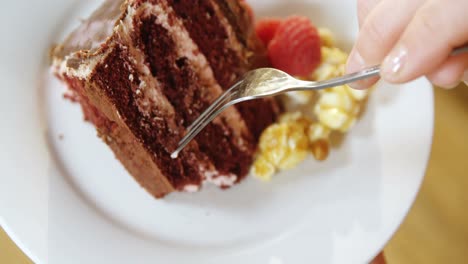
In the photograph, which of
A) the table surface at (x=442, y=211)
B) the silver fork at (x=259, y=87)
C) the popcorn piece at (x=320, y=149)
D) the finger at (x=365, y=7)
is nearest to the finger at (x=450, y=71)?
the silver fork at (x=259, y=87)

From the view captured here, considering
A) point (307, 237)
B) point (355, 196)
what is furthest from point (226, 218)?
point (355, 196)

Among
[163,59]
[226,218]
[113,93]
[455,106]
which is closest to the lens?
[113,93]

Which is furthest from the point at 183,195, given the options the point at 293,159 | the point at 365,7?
the point at 365,7

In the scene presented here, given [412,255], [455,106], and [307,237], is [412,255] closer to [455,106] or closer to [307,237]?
[307,237]

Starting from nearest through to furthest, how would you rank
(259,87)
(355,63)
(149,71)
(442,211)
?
1. (355,63)
2. (259,87)
3. (149,71)
4. (442,211)

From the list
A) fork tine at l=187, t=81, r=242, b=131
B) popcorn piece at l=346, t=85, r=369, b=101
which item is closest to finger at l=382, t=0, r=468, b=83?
fork tine at l=187, t=81, r=242, b=131

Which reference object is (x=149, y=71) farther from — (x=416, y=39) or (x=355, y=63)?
(x=416, y=39)
